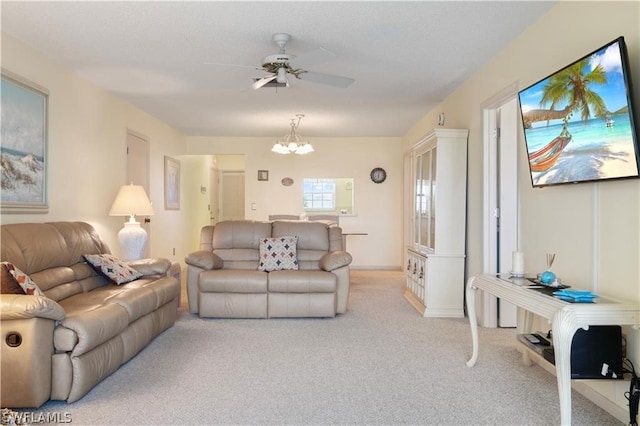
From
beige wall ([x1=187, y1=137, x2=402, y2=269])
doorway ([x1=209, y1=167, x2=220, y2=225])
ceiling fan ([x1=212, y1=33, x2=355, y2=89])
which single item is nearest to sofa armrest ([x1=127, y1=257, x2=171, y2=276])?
ceiling fan ([x1=212, y1=33, x2=355, y2=89])

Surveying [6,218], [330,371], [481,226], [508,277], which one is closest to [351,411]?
[330,371]

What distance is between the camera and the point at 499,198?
415cm

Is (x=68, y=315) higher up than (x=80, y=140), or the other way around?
(x=80, y=140)

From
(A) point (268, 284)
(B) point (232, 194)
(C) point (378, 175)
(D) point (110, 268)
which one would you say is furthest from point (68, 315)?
(B) point (232, 194)

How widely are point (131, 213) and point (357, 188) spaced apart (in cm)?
456

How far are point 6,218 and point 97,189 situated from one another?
1.46m

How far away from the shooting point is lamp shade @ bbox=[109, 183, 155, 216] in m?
4.80

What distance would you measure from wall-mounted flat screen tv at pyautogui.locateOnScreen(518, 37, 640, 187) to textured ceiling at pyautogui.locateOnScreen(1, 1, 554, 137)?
2.34 feet

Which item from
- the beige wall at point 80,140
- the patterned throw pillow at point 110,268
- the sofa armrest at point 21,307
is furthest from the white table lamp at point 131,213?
the sofa armrest at point 21,307

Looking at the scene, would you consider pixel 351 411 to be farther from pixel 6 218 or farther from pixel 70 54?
pixel 70 54

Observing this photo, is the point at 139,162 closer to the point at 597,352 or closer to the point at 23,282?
the point at 23,282

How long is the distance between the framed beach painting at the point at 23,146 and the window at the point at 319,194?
5.06 m

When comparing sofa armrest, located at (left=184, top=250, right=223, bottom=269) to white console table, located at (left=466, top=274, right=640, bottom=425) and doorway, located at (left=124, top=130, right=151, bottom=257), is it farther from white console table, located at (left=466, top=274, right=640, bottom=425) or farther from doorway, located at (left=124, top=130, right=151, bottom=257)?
white console table, located at (left=466, top=274, right=640, bottom=425)

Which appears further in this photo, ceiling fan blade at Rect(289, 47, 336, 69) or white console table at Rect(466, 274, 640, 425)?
ceiling fan blade at Rect(289, 47, 336, 69)
